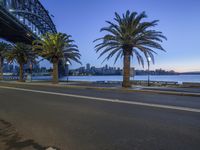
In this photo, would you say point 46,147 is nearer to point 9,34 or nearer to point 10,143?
point 10,143

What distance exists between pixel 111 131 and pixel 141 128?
3.09 ft

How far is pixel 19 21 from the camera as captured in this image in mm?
52625

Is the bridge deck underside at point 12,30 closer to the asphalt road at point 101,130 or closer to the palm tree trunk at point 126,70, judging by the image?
the palm tree trunk at point 126,70

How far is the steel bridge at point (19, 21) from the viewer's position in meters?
47.2

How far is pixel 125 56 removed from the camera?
23875mm

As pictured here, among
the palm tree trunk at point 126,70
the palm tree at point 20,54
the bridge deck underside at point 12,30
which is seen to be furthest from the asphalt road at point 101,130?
the bridge deck underside at point 12,30

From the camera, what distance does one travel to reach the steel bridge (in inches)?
1859

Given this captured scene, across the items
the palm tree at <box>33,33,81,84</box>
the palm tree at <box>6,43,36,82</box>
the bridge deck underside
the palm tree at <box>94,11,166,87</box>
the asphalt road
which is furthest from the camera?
the bridge deck underside

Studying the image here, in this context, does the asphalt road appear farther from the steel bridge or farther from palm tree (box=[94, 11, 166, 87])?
the steel bridge

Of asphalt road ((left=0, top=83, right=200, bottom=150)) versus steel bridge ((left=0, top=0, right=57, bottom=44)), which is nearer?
asphalt road ((left=0, top=83, right=200, bottom=150))

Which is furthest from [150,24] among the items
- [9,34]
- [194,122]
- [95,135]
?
[9,34]

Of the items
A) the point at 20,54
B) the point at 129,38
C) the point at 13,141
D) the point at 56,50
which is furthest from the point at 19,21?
the point at 13,141

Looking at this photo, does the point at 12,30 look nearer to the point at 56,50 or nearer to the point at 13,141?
the point at 56,50

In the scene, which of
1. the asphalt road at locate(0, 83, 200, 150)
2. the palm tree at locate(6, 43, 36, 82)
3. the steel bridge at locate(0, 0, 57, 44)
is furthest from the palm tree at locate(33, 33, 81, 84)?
the asphalt road at locate(0, 83, 200, 150)
